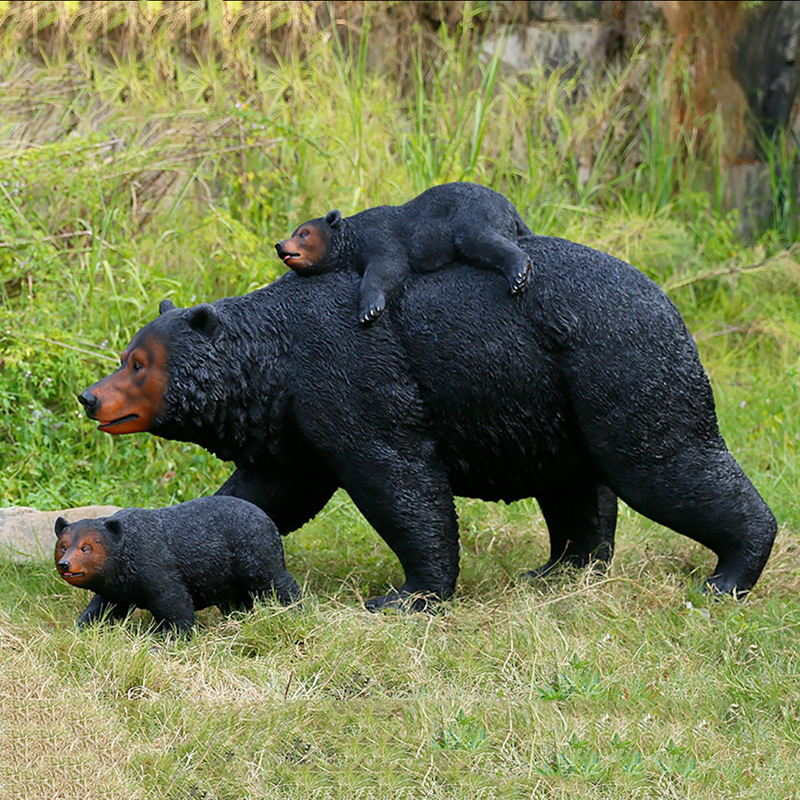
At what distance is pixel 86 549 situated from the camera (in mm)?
3947

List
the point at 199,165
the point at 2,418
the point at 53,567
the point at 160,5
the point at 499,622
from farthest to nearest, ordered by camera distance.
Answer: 1. the point at 160,5
2. the point at 199,165
3. the point at 2,418
4. the point at 53,567
5. the point at 499,622

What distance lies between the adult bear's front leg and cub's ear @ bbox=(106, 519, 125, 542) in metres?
0.88

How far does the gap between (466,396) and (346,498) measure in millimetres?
2152

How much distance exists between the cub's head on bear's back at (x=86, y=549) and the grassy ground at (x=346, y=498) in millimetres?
247

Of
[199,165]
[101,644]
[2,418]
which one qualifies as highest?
[199,165]

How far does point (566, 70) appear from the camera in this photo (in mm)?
10227

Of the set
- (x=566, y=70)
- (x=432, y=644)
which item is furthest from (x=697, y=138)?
(x=432, y=644)

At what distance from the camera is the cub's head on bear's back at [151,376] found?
4.21 meters

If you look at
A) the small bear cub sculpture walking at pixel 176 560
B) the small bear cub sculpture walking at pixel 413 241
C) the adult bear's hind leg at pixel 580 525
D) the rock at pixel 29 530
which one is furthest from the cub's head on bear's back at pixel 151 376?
the adult bear's hind leg at pixel 580 525

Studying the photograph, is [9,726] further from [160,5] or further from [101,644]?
[160,5]

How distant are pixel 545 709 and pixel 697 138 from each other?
306 inches

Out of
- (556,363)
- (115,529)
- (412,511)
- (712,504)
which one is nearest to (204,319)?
(115,529)

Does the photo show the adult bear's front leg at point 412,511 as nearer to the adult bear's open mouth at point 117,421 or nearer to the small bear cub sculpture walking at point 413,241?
the small bear cub sculpture walking at point 413,241

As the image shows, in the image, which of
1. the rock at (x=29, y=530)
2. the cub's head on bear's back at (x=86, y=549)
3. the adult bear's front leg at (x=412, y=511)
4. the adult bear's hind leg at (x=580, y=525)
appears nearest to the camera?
the cub's head on bear's back at (x=86, y=549)
